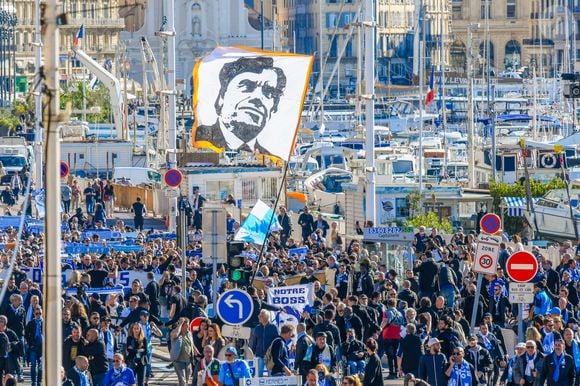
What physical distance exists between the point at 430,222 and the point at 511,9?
141 metres

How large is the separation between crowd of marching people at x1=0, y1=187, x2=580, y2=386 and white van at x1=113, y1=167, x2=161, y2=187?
2673cm

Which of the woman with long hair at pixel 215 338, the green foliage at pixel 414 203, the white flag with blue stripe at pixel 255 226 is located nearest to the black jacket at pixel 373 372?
the woman with long hair at pixel 215 338

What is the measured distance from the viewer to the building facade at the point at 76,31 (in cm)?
13588

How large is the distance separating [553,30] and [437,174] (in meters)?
104

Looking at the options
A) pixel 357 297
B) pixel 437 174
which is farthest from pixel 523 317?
pixel 437 174

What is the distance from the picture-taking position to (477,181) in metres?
67.0

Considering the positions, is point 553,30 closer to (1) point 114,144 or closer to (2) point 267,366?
(1) point 114,144

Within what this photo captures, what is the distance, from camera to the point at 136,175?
63812mm

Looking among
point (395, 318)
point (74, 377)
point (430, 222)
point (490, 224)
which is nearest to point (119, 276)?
point (490, 224)

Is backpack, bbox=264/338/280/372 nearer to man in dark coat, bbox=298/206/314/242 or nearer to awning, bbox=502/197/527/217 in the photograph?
man in dark coat, bbox=298/206/314/242

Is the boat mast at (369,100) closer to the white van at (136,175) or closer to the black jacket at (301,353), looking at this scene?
the black jacket at (301,353)

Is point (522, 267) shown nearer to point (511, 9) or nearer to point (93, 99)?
point (93, 99)

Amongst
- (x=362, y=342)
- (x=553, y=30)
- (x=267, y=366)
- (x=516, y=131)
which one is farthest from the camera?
(x=553, y=30)

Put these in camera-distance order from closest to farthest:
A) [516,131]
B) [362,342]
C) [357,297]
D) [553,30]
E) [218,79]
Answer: [362,342]
[357,297]
[218,79]
[516,131]
[553,30]
